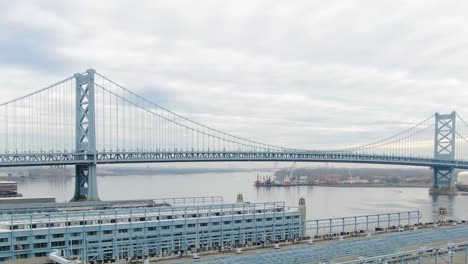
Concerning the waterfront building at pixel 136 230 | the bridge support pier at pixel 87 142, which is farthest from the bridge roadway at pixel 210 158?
the waterfront building at pixel 136 230

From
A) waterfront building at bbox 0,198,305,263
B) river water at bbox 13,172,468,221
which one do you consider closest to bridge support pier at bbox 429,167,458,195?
river water at bbox 13,172,468,221

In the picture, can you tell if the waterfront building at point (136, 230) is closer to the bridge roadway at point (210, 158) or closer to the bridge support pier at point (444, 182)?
the bridge roadway at point (210, 158)

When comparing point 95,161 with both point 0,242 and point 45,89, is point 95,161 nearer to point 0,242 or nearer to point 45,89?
point 45,89

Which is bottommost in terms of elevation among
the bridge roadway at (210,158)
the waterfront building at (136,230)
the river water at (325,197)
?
the river water at (325,197)

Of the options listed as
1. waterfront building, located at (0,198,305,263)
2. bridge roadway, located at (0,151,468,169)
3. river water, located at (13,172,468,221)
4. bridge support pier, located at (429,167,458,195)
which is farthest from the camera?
bridge support pier, located at (429,167,458,195)

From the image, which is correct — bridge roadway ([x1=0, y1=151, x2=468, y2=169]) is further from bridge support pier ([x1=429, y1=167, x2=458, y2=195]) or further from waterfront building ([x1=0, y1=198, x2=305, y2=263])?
waterfront building ([x1=0, y1=198, x2=305, y2=263])

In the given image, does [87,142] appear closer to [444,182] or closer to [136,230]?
[136,230]
